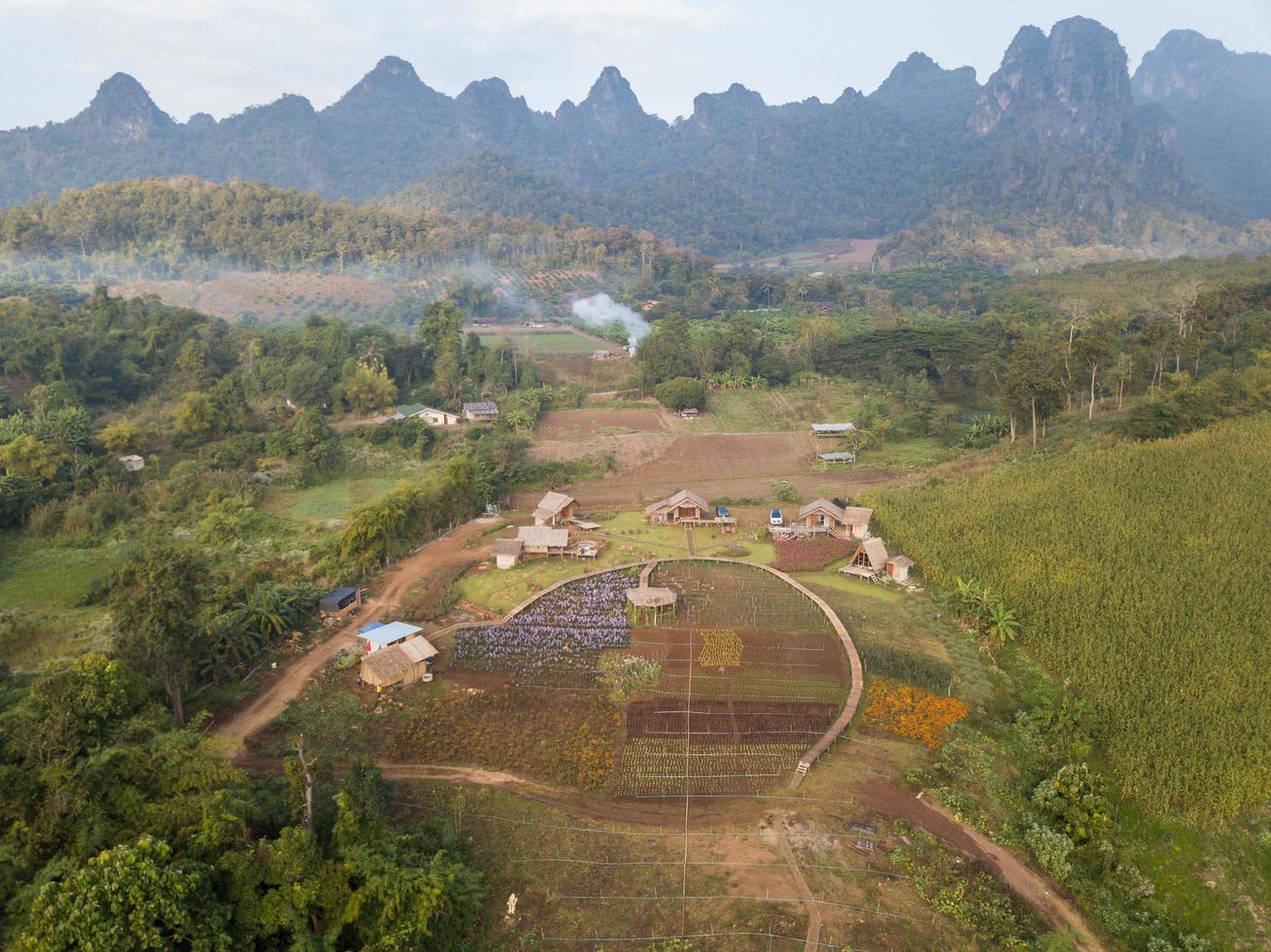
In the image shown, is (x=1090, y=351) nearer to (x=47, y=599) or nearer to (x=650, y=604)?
(x=650, y=604)

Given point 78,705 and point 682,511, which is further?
point 682,511

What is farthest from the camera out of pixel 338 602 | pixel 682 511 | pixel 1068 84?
pixel 1068 84

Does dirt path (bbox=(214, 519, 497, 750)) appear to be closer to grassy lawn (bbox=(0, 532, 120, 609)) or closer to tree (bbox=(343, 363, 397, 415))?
grassy lawn (bbox=(0, 532, 120, 609))

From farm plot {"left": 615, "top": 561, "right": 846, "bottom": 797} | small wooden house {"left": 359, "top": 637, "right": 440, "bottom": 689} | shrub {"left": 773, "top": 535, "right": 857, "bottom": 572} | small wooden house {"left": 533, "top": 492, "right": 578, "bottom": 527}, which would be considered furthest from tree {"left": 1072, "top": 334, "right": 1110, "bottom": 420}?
small wooden house {"left": 359, "top": 637, "right": 440, "bottom": 689}

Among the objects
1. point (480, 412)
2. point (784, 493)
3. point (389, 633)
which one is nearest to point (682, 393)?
point (480, 412)

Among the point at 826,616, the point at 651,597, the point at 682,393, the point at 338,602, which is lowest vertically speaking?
the point at 826,616
